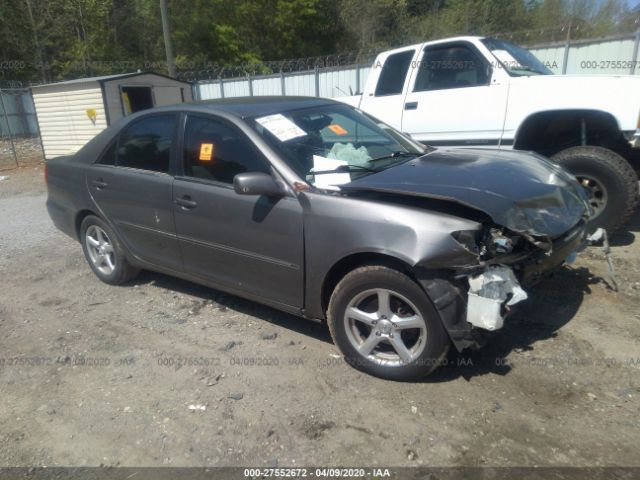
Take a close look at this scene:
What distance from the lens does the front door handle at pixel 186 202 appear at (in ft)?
11.6

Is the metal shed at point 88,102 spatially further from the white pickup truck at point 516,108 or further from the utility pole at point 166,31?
the white pickup truck at point 516,108

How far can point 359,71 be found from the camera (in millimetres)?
15562

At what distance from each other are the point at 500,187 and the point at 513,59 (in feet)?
10.6

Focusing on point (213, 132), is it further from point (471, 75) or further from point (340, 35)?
point (340, 35)

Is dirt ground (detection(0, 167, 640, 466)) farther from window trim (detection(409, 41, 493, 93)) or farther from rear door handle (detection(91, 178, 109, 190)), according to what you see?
window trim (detection(409, 41, 493, 93))

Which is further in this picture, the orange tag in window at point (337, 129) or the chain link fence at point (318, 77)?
the chain link fence at point (318, 77)

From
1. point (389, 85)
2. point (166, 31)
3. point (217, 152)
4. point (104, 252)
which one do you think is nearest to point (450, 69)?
point (389, 85)

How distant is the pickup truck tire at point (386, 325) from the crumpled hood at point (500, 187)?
1.74 feet

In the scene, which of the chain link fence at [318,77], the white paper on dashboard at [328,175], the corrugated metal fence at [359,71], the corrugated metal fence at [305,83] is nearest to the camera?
the white paper on dashboard at [328,175]

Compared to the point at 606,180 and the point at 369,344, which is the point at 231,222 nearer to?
the point at 369,344

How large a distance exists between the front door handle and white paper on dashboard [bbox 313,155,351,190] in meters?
0.98

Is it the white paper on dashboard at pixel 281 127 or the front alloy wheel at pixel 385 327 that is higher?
the white paper on dashboard at pixel 281 127

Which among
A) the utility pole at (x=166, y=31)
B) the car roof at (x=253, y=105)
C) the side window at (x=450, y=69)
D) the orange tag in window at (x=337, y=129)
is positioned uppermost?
the utility pole at (x=166, y=31)

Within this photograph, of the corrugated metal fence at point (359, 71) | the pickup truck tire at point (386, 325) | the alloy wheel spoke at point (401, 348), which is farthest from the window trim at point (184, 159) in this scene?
the corrugated metal fence at point (359, 71)
